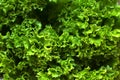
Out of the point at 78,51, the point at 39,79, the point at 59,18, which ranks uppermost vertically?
the point at 59,18

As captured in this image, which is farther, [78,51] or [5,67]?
[5,67]

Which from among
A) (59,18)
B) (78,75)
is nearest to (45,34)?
(59,18)

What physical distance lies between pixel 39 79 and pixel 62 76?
0.13 metres

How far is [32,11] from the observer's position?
1.92 meters

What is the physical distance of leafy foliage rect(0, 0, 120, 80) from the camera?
71.0 inches

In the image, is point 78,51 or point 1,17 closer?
point 78,51

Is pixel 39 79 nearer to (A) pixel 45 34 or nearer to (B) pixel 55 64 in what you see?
(B) pixel 55 64

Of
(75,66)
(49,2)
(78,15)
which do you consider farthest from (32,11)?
(75,66)

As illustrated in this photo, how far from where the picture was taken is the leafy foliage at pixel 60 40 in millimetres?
1803

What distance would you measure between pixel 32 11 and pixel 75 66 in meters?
0.39

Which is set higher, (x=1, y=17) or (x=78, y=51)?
(x=1, y=17)

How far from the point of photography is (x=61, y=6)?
1.92 metres

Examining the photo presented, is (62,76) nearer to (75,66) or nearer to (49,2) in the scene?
(75,66)

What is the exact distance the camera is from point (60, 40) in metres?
1.82
